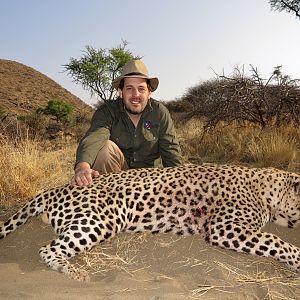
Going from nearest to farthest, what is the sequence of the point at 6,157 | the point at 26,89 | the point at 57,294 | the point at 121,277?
1. the point at 57,294
2. the point at 121,277
3. the point at 6,157
4. the point at 26,89

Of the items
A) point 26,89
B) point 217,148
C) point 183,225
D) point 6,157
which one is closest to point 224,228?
point 183,225

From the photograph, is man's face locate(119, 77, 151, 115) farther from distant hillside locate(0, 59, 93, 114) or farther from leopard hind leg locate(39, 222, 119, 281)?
distant hillside locate(0, 59, 93, 114)

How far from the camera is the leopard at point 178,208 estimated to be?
3.68m

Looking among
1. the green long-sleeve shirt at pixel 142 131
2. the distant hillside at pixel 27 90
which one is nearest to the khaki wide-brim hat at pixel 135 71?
the green long-sleeve shirt at pixel 142 131

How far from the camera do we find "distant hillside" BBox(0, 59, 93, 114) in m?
30.3

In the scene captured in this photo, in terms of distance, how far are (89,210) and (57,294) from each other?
3.26 ft

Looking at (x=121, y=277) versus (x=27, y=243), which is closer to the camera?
(x=121, y=277)

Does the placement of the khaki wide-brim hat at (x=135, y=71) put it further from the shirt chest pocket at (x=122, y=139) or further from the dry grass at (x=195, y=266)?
the dry grass at (x=195, y=266)

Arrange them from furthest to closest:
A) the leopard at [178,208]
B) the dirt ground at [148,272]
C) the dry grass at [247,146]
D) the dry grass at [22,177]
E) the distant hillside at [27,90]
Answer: the distant hillside at [27,90], the dry grass at [247,146], the dry grass at [22,177], the leopard at [178,208], the dirt ground at [148,272]

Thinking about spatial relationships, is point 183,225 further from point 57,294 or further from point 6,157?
point 6,157

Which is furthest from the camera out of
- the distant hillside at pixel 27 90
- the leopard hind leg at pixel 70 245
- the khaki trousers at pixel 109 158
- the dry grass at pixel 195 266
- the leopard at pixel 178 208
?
the distant hillside at pixel 27 90

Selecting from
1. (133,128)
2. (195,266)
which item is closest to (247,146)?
(133,128)

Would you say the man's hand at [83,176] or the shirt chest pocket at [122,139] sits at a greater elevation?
the shirt chest pocket at [122,139]

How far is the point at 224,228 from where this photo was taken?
386 cm
